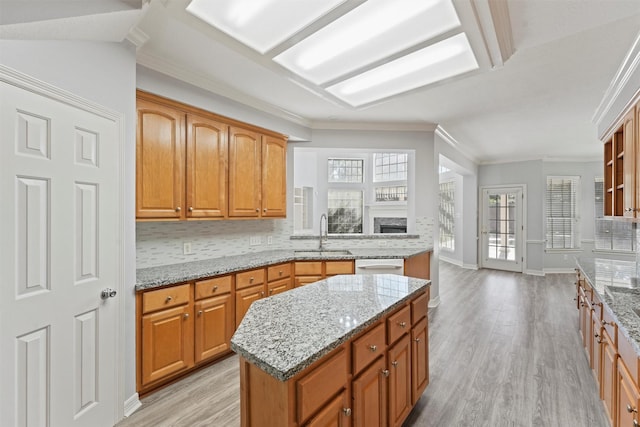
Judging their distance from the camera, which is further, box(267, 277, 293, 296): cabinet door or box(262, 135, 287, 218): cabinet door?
box(262, 135, 287, 218): cabinet door

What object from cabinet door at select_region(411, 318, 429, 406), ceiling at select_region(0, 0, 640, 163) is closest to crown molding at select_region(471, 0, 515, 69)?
ceiling at select_region(0, 0, 640, 163)

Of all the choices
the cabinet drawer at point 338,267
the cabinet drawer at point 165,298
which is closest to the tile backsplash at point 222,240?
the cabinet drawer at point 165,298

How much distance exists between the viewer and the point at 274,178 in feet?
12.1

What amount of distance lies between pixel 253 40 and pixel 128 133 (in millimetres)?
1057

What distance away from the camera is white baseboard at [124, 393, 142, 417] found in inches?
80.4

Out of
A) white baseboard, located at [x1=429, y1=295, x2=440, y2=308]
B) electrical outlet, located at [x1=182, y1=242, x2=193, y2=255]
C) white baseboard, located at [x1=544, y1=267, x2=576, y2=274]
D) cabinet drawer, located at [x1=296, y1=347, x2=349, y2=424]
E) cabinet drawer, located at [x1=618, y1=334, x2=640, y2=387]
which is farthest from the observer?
white baseboard, located at [x1=544, y1=267, x2=576, y2=274]

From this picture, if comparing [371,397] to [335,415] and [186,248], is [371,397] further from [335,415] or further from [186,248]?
[186,248]

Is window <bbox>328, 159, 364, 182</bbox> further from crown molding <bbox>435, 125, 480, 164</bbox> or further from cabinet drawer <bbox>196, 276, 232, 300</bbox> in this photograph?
cabinet drawer <bbox>196, 276, 232, 300</bbox>

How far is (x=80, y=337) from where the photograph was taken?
1.73m

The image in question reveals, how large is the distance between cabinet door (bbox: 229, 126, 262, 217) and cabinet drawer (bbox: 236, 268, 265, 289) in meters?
0.64

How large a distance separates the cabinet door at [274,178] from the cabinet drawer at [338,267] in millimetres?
863

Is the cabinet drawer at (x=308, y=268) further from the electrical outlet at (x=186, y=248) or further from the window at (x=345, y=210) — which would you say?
the window at (x=345, y=210)

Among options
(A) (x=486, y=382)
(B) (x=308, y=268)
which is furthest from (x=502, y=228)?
(B) (x=308, y=268)

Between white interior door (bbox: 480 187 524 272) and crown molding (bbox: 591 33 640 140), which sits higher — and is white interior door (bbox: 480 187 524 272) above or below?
below
